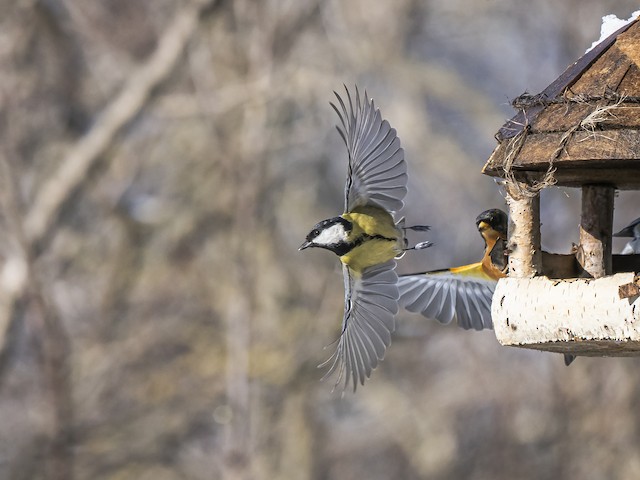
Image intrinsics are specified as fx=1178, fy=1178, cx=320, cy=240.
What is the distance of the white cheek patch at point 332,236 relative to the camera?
443cm

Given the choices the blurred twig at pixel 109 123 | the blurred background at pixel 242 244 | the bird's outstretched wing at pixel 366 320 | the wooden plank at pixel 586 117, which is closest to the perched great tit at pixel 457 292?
the bird's outstretched wing at pixel 366 320

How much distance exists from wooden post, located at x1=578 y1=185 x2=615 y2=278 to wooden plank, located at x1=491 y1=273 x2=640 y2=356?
21cm

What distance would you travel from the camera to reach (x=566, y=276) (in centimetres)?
355

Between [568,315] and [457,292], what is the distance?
3.79 feet

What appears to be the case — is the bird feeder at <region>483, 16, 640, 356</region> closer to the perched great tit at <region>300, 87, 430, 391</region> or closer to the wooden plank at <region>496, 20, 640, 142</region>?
the wooden plank at <region>496, 20, 640, 142</region>

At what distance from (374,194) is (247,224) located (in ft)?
24.2

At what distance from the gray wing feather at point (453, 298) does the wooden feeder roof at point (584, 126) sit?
84 centimetres

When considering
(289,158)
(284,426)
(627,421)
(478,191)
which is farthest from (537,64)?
(284,426)

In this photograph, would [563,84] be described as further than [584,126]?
Yes

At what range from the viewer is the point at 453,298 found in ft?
14.2

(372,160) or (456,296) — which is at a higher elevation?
(372,160)

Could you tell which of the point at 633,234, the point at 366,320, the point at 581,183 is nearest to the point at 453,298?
the point at 366,320

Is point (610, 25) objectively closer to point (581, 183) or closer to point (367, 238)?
point (581, 183)

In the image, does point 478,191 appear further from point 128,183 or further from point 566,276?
point 566,276
